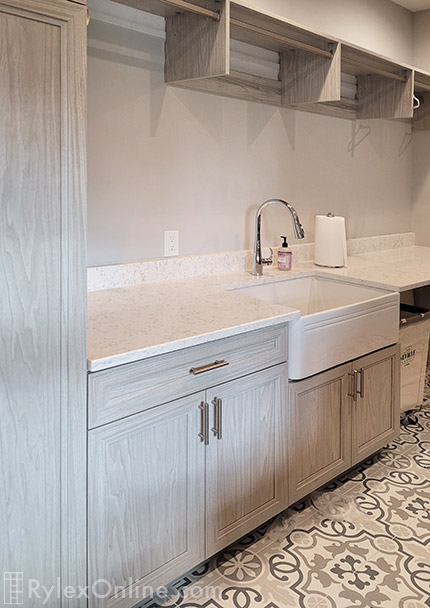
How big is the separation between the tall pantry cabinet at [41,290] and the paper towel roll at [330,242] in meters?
1.86

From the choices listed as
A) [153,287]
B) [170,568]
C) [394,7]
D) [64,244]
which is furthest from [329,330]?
[394,7]

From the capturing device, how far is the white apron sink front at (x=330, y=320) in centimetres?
200

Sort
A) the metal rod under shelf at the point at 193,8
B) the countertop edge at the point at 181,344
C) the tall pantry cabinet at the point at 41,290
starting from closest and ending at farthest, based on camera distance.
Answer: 1. the tall pantry cabinet at the point at 41,290
2. the countertop edge at the point at 181,344
3. the metal rod under shelf at the point at 193,8

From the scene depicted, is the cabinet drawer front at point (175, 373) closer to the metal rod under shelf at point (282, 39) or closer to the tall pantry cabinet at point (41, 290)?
the tall pantry cabinet at point (41, 290)

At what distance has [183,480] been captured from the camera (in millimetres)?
1649

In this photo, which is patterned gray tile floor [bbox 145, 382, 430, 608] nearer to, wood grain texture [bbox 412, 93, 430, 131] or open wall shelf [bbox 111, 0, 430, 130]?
open wall shelf [bbox 111, 0, 430, 130]

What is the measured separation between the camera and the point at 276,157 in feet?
9.32

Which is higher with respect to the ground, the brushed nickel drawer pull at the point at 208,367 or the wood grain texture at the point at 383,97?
the wood grain texture at the point at 383,97

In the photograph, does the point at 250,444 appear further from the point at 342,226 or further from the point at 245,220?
the point at 342,226

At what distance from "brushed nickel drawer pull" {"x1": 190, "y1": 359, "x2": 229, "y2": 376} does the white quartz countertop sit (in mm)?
88

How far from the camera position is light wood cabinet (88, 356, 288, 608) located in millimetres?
1474

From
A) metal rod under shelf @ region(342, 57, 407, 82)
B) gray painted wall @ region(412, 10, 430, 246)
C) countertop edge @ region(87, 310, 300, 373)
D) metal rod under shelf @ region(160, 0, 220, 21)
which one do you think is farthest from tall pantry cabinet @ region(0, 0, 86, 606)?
gray painted wall @ region(412, 10, 430, 246)

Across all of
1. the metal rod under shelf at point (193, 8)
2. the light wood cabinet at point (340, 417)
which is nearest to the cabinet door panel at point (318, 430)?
the light wood cabinet at point (340, 417)

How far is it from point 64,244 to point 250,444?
37.9 inches
